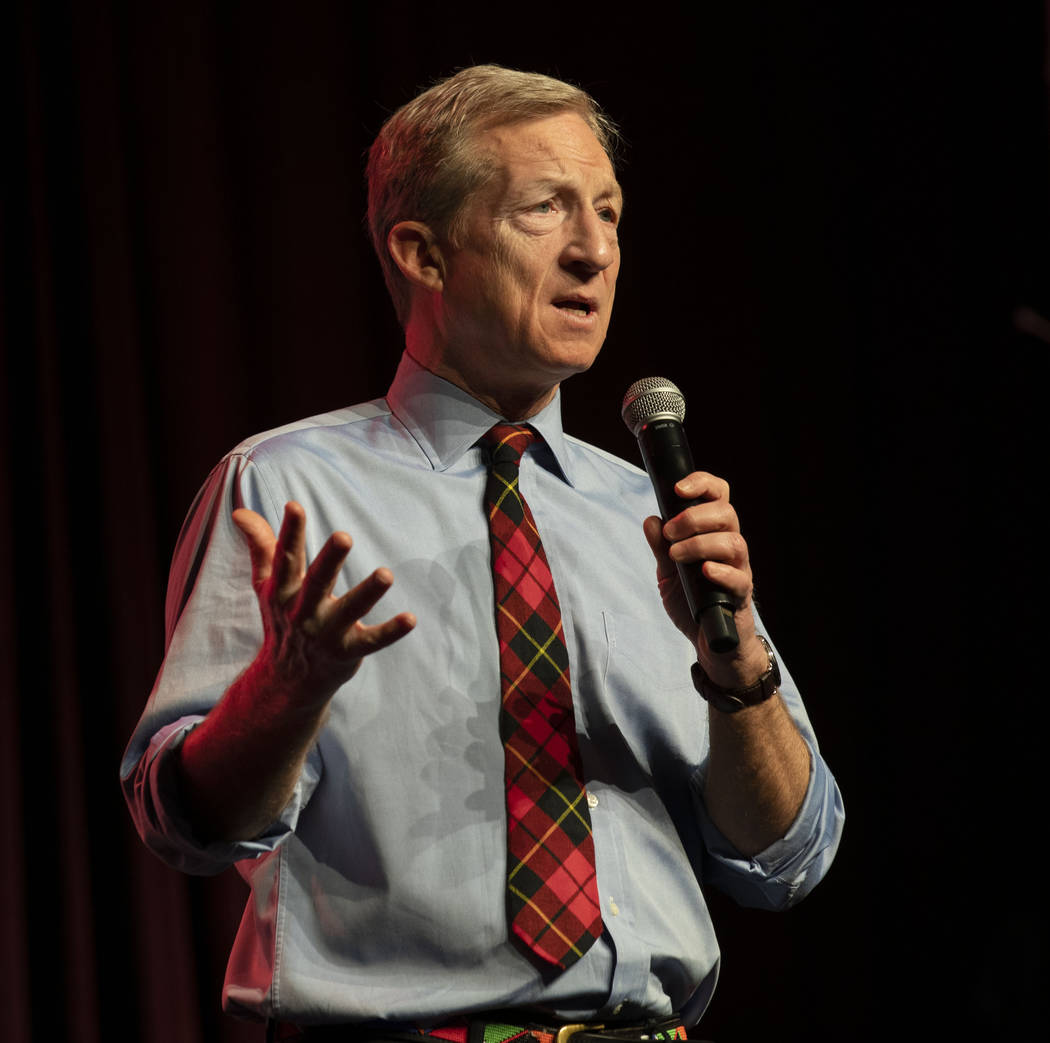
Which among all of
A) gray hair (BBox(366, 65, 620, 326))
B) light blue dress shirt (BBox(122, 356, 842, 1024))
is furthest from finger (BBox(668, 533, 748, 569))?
gray hair (BBox(366, 65, 620, 326))

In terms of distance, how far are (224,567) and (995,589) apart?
7.07 ft

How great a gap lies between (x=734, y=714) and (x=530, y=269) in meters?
0.64

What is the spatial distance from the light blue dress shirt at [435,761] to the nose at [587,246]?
8.5 inches

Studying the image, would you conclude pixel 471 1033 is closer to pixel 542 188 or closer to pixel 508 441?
pixel 508 441

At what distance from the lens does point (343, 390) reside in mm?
2633

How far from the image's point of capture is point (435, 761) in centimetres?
145

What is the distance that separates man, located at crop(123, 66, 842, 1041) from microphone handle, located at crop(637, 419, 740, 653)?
0.8 inches

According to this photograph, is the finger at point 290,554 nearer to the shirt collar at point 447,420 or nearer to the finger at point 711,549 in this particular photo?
the finger at point 711,549

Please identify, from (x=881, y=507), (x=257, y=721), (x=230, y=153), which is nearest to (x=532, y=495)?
(x=257, y=721)

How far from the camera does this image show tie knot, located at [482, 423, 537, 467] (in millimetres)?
1676

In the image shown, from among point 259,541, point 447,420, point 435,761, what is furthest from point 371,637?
point 447,420

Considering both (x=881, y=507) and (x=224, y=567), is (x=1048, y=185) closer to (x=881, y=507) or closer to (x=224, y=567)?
(x=881, y=507)

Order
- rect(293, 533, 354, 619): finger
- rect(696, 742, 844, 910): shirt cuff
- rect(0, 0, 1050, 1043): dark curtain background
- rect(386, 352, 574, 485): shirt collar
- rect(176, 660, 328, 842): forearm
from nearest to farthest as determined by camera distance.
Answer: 1. rect(293, 533, 354, 619): finger
2. rect(176, 660, 328, 842): forearm
3. rect(696, 742, 844, 910): shirt cuff
4. rect(386, 352, 574, 485): shirt collar
5. rect(0, 0, 1050, 1043): dark curtain background

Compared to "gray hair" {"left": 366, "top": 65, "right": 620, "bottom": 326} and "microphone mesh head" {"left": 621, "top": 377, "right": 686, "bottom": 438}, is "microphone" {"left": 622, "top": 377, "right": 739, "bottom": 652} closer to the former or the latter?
"microphone mesh head" {"left": 621, "top": 377, "right": 686, "bottom": 438}
